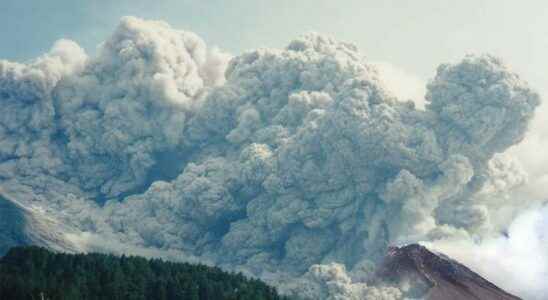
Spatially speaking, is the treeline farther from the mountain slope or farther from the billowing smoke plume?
the mountain slope

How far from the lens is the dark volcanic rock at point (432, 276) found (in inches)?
265

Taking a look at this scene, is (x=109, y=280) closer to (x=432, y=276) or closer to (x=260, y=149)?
(x=432, y=276)

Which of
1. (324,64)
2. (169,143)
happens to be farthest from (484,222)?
(169,143)

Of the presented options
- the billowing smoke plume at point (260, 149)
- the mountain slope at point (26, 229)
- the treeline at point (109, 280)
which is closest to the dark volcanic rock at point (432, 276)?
the treeline at point (109, 280)

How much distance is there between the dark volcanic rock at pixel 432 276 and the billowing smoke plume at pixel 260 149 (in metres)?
40.5

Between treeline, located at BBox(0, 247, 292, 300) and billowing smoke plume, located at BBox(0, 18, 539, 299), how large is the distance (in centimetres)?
2889

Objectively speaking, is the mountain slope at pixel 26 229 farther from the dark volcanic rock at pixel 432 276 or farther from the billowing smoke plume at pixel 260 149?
the dark volcanic rock at pixel 432 276

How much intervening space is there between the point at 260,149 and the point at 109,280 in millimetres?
42641

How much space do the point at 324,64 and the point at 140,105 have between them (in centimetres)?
1832

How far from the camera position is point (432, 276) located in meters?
6.88

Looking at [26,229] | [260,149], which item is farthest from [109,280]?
[26,229]

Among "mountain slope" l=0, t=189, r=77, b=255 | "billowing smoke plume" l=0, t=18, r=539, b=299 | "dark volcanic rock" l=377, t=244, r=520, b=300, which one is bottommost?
"dark volcanic rock" l=377, t=244, r=520, b=300

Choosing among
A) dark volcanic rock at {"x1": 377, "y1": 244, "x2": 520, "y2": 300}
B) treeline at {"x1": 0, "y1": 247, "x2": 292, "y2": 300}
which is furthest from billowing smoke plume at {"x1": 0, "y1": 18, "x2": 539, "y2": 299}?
dark volcanic rock at {"x1": 377, "y1": 244, "x2": 520, "y2": 300}

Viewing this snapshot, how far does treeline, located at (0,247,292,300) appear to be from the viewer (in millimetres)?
14938
